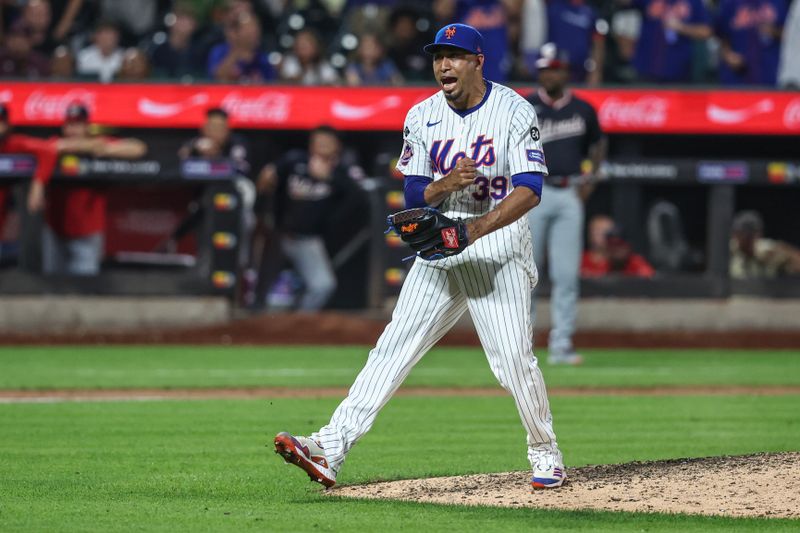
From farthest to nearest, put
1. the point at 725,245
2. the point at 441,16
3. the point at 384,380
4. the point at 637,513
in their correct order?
the point at 441,16 → the point at 725,245 → the point at 384,380 → the point at 637,513

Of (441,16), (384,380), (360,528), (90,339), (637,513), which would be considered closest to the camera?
(360,528)

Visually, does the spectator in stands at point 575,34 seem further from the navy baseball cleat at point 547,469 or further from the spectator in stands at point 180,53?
the navy baseball cleat at point 547,469

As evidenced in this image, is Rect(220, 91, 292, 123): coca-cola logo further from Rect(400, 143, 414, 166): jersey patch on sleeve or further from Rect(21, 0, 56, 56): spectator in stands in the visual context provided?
Rect(400, 143, 414, 166): jersey patch on sleeve

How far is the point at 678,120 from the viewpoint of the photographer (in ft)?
51.0

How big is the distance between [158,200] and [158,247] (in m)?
0.49

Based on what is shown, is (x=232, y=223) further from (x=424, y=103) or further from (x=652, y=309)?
(x=424, y=103)

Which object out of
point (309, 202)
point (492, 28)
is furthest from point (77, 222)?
point (492, 28)

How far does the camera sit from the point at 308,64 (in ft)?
53.0

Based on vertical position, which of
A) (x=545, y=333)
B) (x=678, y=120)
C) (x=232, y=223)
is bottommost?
(x=545, y=333)

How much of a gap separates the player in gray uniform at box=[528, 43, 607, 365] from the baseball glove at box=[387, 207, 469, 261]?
231 inches

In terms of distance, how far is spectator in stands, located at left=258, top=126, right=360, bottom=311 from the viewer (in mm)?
15508

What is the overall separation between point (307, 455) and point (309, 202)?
9545 mm

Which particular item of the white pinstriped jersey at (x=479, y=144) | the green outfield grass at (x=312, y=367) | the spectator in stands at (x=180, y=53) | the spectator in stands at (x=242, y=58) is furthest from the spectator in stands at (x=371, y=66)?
the white pinstriped jersey at (x=479, y=144)

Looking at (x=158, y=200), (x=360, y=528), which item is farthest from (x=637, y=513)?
(x=158, y=200)
